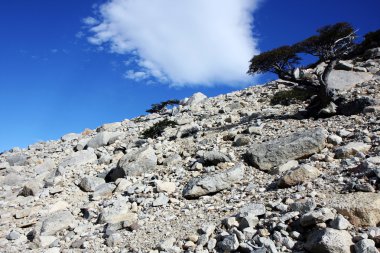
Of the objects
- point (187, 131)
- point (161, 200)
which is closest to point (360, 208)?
point (161, 200)

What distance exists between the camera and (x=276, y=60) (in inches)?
696

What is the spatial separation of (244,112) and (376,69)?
32.0ft

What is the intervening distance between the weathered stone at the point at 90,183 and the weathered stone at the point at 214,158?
3.73 meters

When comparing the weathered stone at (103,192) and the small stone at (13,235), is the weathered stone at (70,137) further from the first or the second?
the small stone at (13,235)

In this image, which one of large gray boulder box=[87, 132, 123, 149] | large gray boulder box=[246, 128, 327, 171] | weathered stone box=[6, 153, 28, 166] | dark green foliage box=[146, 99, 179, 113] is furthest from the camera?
dark green foliage box=[146, 99, 179, 113]

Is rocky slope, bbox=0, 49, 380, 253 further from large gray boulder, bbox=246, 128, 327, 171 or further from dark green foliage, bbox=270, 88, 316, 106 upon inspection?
dark green foliage, bbox=270, 88, 316, 106

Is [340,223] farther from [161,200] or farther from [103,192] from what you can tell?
[103,192]

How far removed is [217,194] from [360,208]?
372cm

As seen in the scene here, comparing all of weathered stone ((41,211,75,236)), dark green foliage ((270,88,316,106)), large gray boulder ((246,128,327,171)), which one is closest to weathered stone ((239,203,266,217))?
large gray boulder ((246,128,327,171))

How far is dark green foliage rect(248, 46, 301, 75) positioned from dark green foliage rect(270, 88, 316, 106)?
4.93ft

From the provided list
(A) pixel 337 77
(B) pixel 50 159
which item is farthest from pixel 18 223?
(A) pixel 337 77

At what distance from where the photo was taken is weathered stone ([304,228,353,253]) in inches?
192

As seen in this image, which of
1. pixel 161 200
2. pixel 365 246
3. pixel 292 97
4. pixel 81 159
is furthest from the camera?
pixel 292 97

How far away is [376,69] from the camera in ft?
68.0
